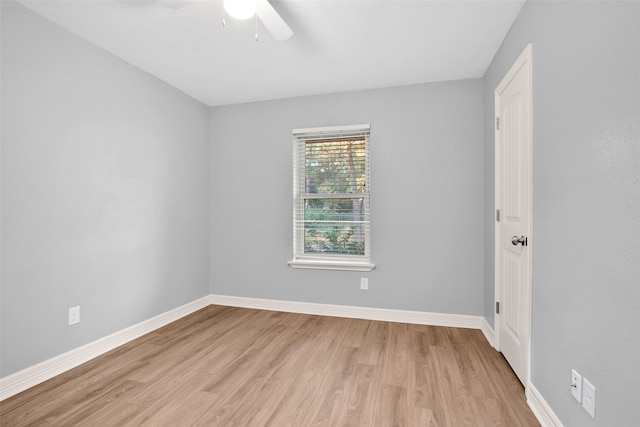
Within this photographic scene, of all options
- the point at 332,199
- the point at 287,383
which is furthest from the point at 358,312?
the point at 287,383

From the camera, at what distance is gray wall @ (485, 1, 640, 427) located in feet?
3.53

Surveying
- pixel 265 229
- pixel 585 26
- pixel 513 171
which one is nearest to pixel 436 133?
pixel 513 171

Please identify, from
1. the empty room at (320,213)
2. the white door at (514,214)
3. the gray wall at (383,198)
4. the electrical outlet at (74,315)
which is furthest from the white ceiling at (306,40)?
the electrical outlet at (74,315)

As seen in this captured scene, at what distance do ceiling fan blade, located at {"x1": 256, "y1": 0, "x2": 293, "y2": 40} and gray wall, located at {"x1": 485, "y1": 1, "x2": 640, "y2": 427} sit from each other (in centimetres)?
149

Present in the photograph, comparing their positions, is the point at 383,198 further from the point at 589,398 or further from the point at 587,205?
the point at 589,398

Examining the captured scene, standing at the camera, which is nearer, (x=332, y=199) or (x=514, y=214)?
(x=514, y=214)

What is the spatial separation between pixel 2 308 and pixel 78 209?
0.79 meters

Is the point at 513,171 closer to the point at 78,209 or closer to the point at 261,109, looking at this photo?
the point at 261,109

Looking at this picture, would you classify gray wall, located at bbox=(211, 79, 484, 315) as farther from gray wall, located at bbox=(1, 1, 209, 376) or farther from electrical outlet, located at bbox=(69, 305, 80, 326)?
electrical outlet, located at bbox=(69, 305, 80, 326)

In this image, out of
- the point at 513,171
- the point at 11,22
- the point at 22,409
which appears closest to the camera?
the point at 22,409

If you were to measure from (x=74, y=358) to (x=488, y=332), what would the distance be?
11.3 ft

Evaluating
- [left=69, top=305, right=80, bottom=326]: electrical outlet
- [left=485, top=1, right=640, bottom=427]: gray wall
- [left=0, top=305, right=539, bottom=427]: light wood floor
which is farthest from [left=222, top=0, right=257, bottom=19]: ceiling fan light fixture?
[left=69, top=305, right=80, bottom=326]: electrical outlet

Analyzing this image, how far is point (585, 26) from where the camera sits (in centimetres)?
132

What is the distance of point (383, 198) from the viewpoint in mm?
3369
